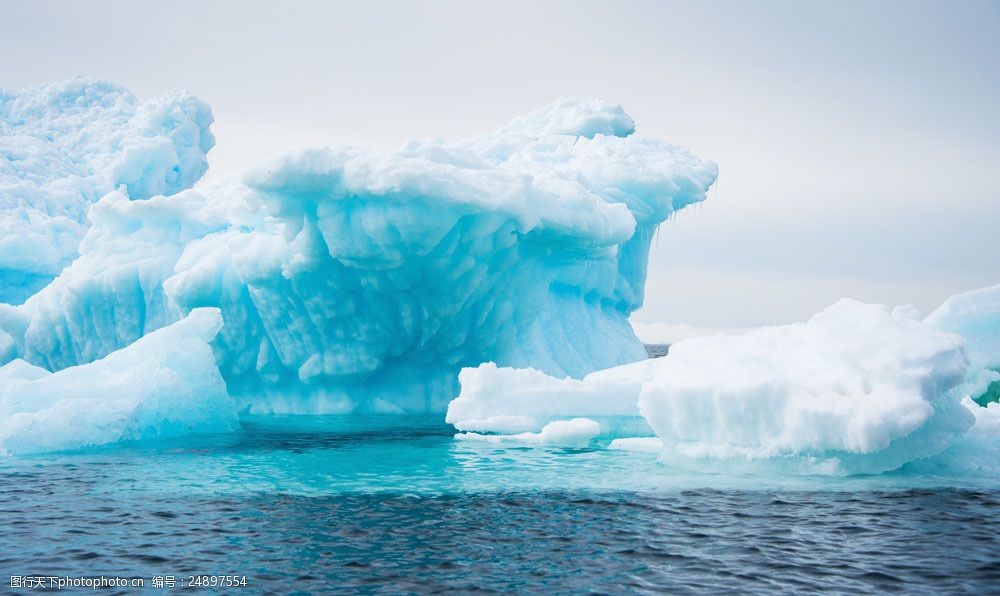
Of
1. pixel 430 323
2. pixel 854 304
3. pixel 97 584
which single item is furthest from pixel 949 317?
pixel 97 584

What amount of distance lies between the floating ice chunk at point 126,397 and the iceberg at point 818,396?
10200mm

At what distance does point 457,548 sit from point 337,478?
481 cm

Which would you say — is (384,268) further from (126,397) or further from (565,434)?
(565,434)

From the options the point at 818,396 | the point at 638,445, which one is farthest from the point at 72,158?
the point at 818,396

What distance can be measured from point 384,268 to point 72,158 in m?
25.6

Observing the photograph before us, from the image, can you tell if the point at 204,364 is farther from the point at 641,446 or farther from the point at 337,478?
the point at 641,446

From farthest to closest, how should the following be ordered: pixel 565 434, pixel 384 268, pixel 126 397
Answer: pixel 384 268 < pixel 126 397 < pixel 565 434

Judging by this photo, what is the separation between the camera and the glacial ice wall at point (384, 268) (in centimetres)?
1970

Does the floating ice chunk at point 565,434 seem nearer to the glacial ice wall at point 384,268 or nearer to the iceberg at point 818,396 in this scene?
the iceberg at point 818,396

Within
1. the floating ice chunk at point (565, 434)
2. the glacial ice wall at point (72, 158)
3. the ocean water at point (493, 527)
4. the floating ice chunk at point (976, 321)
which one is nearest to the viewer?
the ocean water at point (493, 527)

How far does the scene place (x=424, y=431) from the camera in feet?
65.5

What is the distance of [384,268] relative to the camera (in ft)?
67.7

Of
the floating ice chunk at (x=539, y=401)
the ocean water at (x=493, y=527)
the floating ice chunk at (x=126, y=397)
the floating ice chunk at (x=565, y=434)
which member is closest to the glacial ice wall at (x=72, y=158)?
the floating ice chunk at (x=126, y=397)

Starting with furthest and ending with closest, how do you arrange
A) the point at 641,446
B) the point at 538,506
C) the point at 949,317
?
the point at 641,446 → the point at 949,317 → the point at 538,506
